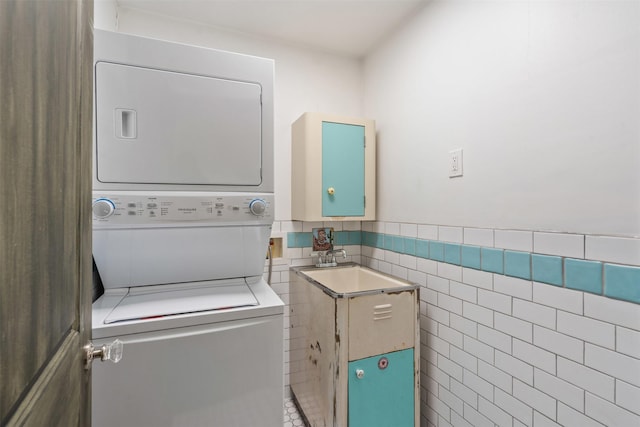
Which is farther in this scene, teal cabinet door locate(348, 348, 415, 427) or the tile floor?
the tile floor

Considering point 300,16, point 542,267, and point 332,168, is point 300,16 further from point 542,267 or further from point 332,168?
point 542,267

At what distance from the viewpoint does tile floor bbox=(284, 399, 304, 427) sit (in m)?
1.78

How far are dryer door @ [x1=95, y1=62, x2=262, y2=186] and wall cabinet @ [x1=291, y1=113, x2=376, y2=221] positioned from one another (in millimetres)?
544

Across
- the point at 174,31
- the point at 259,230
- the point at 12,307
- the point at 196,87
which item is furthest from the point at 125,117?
the point at 12,307

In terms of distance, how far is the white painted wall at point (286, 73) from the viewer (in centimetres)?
181

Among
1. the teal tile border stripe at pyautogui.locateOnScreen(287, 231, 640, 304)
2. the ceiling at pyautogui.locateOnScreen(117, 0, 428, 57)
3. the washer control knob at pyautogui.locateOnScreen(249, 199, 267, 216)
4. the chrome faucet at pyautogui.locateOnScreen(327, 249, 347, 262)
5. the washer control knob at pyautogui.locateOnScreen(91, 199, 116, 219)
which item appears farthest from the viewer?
the chrome faucet at pyautogui.locateOnScreen(327, 249, 347, 262)

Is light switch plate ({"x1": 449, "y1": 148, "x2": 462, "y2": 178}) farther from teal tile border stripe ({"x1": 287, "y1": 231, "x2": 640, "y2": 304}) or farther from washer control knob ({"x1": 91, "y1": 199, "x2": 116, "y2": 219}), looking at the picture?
washer control knob ({"x1": 91, "y1": 199, "x2": 116, "y2": 219})

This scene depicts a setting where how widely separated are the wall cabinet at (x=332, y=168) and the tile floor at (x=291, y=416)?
1.28 metres

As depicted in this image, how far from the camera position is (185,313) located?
1.11 metres

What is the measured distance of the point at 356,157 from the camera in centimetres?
201

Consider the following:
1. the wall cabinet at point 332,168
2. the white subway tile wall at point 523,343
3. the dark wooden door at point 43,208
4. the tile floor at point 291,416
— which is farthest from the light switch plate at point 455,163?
the tile floor at point 291,416

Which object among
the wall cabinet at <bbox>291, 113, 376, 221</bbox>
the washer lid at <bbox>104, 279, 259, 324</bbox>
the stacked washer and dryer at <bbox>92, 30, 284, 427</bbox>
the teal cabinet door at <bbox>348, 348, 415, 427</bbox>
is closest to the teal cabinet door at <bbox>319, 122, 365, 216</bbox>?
the wall cabinet at <bbox>291, 113, 376, 221</bbox>

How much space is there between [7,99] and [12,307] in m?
0.24

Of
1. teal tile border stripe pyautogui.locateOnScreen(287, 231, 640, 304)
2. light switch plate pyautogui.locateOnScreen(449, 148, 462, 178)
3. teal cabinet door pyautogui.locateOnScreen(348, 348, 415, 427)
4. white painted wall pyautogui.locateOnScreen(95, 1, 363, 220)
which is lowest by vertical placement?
teal cabinet door pyautogui.locateOnScreen(348, 348, 415, 427)
